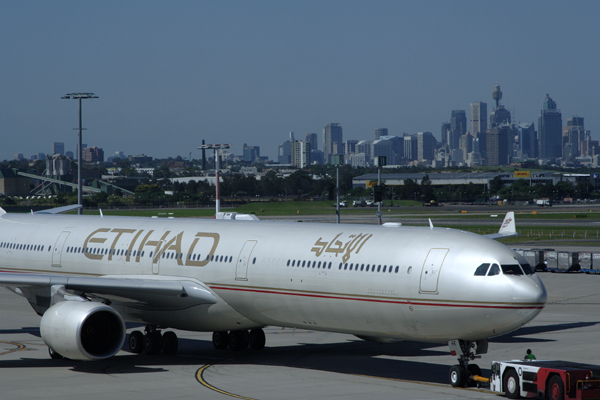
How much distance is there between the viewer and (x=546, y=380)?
21453mm

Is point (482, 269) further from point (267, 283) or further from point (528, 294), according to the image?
point (267, 283)

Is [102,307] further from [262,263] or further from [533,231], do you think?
[533,231]

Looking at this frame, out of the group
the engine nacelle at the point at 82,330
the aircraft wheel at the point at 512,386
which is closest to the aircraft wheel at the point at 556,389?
the aircraft wheel at the point at 512,386

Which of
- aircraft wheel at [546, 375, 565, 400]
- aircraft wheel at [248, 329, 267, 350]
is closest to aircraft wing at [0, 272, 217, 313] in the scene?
aircraft wheel at [248, 329, 267, 350]

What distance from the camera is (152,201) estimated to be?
190750 millimetres

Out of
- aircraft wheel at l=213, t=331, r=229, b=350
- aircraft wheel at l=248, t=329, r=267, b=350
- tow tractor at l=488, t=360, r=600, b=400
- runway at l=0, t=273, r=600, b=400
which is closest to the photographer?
tow tractor at l=488, t=360, r=600, b=400

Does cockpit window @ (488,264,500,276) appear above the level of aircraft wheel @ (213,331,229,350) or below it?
above

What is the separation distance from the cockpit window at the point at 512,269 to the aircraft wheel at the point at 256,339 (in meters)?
11.6

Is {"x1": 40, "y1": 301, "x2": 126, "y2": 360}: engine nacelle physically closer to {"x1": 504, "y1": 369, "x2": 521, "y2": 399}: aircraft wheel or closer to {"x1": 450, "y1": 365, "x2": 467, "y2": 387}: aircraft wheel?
{"x1": 450, "y1": 365, "x2": 467, "y2": 387}: aircraft wheel

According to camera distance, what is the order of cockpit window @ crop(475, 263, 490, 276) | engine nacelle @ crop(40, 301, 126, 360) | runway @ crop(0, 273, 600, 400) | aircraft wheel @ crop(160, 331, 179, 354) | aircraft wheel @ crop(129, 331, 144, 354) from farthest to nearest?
aircraft wheel @ crop(129, 331, 144, 354) → aircraft wheel @ crop(160, 331, 179, 354) → engine nacelle @ crop(40, 301, 126, 360) → runway @ crop(0, 273, 600, 400) → cockpit window @ crop(475, 263, 490, 276)

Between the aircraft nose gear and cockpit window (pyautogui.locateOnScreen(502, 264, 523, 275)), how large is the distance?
2.31 meters

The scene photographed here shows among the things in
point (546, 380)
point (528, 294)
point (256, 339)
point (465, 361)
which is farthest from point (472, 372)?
point (256, 339)

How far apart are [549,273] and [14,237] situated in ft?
139

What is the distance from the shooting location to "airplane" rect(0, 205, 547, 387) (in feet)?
73.8
